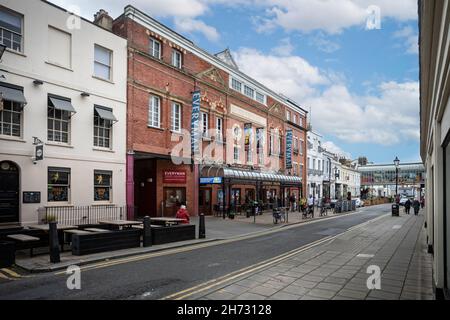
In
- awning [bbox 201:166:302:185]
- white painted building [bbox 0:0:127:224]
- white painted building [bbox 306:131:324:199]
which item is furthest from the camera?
white painted building [bbox 306:131:324:199]

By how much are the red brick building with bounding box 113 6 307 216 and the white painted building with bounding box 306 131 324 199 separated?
14966 mm

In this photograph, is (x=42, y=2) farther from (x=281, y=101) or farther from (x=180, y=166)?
(x=281, y=101)

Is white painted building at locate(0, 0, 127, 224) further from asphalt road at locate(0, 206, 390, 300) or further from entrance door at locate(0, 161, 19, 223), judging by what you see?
asphalt road at locate(0, 206, 390, 300)

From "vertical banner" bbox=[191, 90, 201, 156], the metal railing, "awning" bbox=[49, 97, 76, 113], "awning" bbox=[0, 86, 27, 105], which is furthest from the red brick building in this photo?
"awning" bbox=[0, 86, 27, 105]

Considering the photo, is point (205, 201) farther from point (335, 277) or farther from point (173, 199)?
point (335, 277)

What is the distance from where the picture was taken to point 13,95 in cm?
1360

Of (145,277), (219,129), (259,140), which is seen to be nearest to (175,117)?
(219,129)

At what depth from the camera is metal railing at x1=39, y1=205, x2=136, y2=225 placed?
14.8 m

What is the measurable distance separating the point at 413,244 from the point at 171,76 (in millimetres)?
16947

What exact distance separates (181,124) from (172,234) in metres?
11.9

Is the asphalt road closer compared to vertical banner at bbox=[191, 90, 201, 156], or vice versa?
the asphalt road
